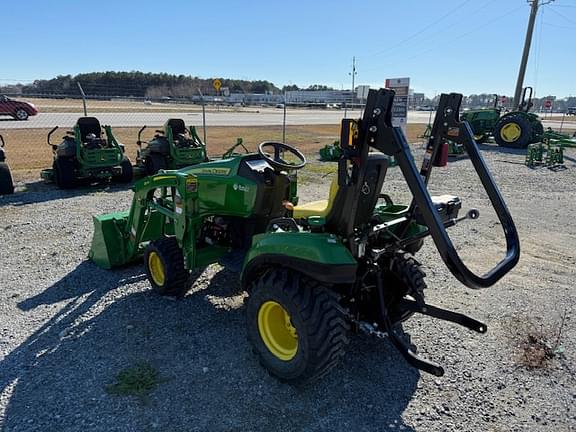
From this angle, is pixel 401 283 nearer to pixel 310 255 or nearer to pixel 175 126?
pixel 310 255

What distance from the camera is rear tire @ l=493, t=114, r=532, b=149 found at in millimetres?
17250

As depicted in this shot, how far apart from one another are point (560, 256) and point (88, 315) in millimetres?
5723

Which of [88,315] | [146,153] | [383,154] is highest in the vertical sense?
[383,154]

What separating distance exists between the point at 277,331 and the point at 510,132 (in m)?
17.8

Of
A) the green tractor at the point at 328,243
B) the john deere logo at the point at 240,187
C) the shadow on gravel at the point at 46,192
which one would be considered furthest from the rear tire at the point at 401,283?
the shadow on gravel at the point at 46,192

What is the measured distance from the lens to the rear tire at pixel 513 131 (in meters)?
17.2

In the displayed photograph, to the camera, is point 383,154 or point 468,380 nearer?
point 383,154

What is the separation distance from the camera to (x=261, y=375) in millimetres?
3150

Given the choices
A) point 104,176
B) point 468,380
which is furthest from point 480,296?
point 104,176

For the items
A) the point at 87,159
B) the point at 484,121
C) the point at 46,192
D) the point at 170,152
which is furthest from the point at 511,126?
the point at 46,192

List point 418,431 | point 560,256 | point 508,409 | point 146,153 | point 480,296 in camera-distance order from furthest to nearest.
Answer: point 146,153
point 560,256
point 480,296
point 508,409
point 418,431

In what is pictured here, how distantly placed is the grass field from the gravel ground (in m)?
7.32

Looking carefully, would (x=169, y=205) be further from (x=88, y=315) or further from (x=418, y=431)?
(x=418, y=431)

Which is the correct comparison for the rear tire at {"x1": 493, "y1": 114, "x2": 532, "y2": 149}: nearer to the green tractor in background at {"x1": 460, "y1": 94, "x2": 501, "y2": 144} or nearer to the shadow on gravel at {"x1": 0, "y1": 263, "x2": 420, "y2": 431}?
the green tractor in background at {"x1": 460, "y1": 94, "x2": 501, "y2": 144}
